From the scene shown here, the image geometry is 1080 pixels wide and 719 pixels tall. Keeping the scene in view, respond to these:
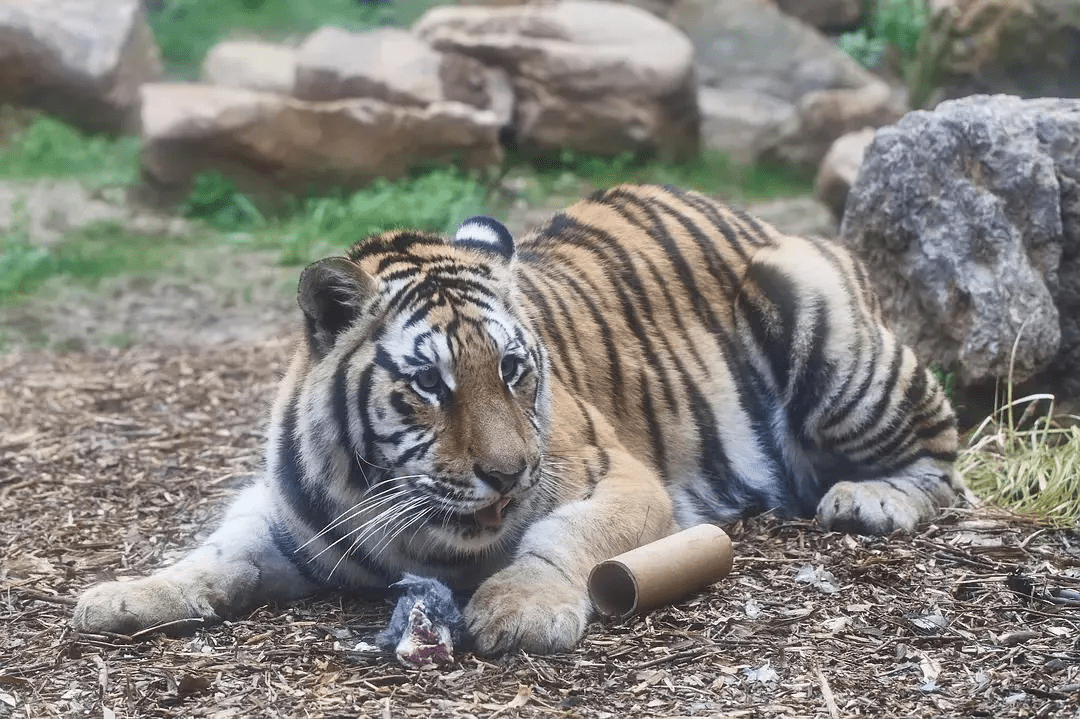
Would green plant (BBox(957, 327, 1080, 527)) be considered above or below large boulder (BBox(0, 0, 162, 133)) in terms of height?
below

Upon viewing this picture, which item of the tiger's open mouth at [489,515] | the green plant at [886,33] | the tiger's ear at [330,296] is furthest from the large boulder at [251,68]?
the tiger's open mouth at [489,515]

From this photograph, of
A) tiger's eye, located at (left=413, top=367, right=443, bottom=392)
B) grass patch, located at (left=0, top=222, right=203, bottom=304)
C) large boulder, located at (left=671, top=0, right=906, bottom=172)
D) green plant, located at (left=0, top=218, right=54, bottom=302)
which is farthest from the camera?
large boulder, located at (left=671, top=0, right=906, bottom=172)

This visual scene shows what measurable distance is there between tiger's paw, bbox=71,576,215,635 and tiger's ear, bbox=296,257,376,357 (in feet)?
2.49

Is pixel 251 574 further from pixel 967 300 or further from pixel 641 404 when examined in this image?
pixel 967 300

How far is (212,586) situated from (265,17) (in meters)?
12.3

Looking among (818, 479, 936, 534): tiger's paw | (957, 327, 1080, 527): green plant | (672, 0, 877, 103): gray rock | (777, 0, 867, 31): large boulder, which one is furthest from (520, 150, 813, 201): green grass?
(818, 479, 936, 534): tiger's paw

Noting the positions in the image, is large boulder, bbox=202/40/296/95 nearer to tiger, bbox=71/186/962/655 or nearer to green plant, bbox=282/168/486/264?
green plant, bbox=282/168/486/264

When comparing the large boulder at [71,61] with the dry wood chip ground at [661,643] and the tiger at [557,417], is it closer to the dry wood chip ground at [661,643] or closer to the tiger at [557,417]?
the dry wood chip ground at [661,643]

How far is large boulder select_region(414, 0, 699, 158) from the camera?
10500 millimetres

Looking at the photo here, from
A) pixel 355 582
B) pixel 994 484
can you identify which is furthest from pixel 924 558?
pixel 355 582

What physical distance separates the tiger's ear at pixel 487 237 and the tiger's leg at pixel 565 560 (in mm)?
695

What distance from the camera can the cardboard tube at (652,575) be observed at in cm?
335

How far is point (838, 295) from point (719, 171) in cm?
641

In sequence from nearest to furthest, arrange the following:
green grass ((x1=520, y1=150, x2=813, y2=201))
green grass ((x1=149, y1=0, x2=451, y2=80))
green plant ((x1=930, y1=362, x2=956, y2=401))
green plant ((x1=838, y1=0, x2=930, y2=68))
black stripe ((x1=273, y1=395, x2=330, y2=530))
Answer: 1. black stripe ((x1=273, y1=395, x2=330, y2=530))
2. green plant ((x1=930, y1=362, x2=956, y2=401))
3. green grass ((x1=520, y1=150, x2=813, y2=201))
4. green plant ((x1=838, y1=0, x2=930, y2=68))
5. green grass ((x1=149, y1=0, x2=451, y2=80))
